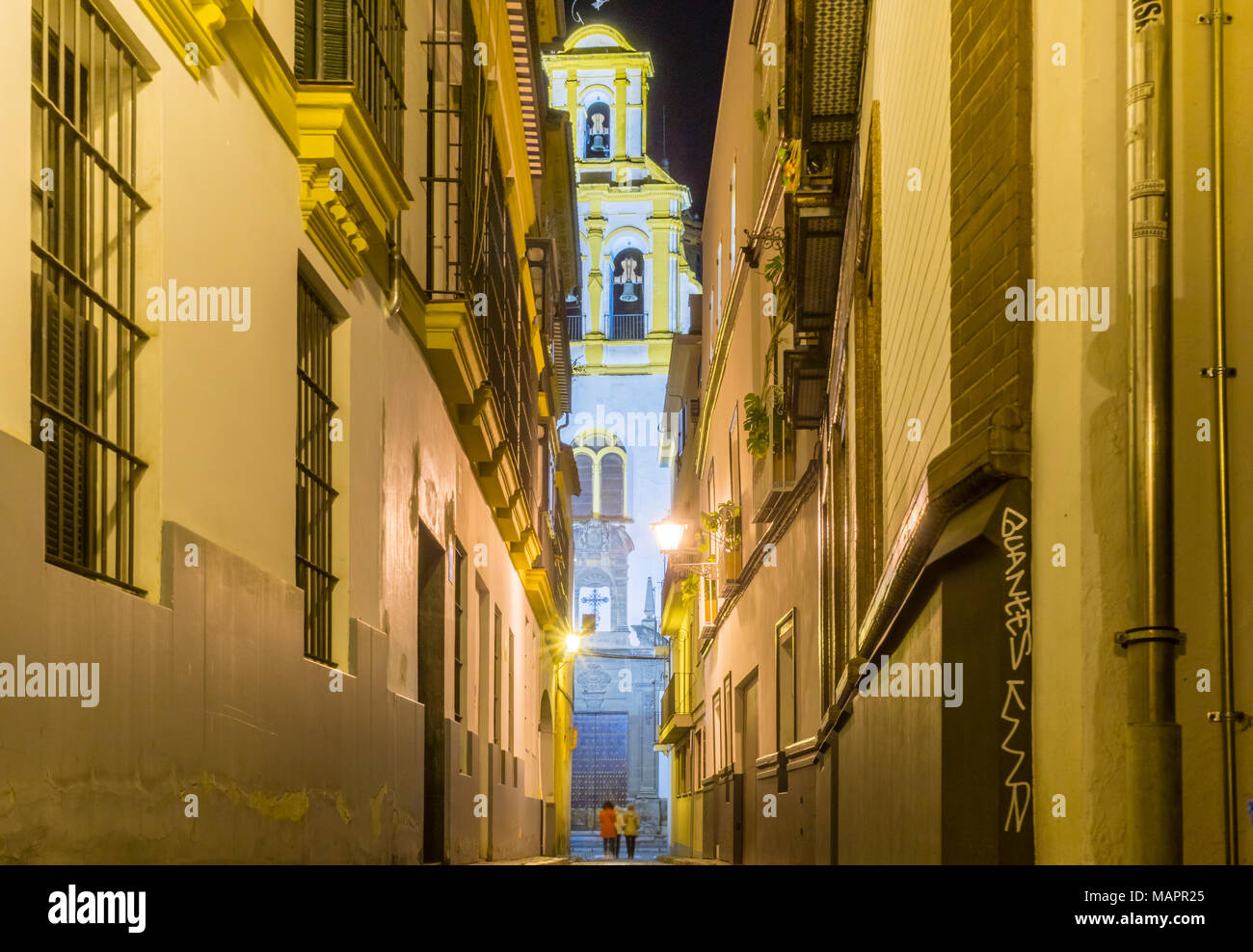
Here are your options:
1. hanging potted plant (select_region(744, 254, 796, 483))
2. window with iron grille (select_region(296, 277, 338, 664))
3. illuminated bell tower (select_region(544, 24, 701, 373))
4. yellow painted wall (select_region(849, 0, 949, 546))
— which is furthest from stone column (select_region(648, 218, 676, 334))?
window with iron grille (select_region(296, 277, 338, 664))

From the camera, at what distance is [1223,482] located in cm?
446

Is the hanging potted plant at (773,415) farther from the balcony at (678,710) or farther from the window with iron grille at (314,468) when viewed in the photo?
the balcony at (678,710)

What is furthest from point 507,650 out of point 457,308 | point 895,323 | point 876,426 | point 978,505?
point 978,505

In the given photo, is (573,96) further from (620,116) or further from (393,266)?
(393,266)

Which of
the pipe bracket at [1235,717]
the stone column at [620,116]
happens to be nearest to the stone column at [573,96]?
the stone column at [620,116]

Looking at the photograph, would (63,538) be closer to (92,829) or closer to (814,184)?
(92,829)

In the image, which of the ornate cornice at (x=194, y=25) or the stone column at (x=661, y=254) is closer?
the ornate cornice at (x=194, y=25)

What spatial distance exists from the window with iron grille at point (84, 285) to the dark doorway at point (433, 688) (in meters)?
7.32

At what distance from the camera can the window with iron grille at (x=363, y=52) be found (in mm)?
8070

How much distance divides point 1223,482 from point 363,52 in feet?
19.5

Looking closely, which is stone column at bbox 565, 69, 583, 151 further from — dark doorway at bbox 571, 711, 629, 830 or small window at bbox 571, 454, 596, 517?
dark doorway at bbox 571, 711, 629, 830

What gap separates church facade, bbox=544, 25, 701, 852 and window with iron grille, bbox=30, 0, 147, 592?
48421mm

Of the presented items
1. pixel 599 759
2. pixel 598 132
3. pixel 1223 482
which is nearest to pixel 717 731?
pixel 1223 482
